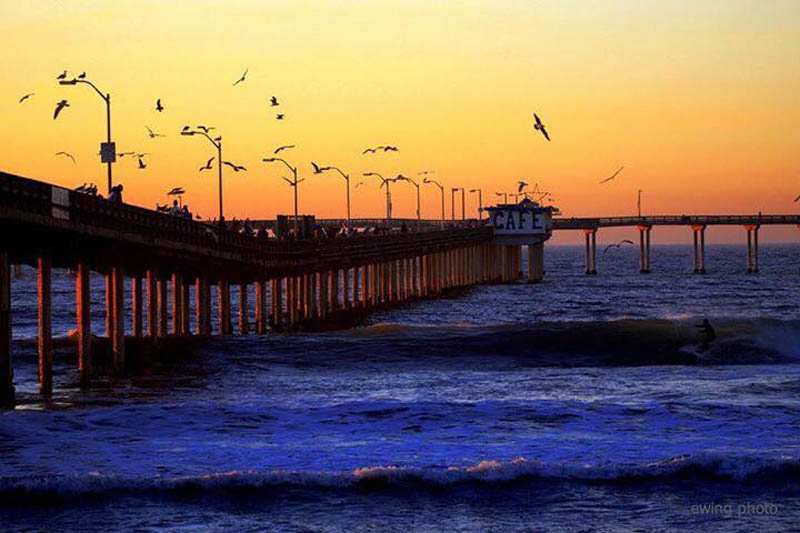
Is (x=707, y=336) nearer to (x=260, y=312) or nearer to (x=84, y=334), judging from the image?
(x=260, y=312)

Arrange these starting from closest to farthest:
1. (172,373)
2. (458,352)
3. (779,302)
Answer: (172,373)
(458,352)
(779,302)

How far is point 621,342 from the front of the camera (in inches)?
2800

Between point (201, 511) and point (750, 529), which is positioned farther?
point (201, 511)

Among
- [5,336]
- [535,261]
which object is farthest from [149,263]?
[535,261]

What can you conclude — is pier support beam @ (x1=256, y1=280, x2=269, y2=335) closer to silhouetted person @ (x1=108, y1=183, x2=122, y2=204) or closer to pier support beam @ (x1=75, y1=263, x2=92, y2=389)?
silhouetted person @ (x1=108, y1=183, x2=122, y2=204)

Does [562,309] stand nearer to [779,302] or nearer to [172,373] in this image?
[779,302]

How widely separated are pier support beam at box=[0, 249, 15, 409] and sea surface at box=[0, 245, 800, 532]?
60 cm

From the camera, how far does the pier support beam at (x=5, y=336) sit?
41562 mm

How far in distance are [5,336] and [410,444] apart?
39.0 feet

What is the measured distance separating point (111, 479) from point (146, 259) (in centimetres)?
2941

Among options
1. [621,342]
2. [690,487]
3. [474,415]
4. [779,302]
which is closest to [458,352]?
[621,342]

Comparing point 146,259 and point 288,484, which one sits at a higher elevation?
point 146,259

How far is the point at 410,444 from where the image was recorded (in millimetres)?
35688

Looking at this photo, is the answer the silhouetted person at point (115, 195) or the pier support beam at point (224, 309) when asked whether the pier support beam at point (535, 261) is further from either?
the silhouetted person at point (115, 195)
